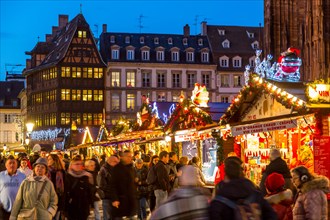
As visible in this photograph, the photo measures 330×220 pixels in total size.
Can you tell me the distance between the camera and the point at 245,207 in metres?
5.63

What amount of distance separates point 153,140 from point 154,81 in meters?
40.4

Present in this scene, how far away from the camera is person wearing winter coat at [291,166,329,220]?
24.3 ft

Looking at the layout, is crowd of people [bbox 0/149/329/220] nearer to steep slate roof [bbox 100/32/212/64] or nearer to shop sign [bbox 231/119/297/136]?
shop sign [bbox 231/119/297/136]

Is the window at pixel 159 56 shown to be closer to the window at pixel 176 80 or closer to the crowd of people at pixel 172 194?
the window at pixel 176 80

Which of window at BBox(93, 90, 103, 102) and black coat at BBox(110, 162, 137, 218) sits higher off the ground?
window at BBox(93, 90, 103, 102)

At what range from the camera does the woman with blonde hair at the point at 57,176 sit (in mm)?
10589

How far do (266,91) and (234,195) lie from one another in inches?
467

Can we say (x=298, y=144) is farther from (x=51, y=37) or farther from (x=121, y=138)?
(x=51, y=37)

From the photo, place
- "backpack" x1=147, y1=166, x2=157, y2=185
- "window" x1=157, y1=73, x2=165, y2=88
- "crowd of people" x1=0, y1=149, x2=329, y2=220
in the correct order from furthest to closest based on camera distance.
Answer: "window" x1=157, y1=73, x2=165, y2=88, "backpack" x1=147, y1=166, x2=157, y2=185, "crowd of people" x1=0, y1=149, x2=329, y2=220

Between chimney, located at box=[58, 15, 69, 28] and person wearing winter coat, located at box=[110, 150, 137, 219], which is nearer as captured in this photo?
person wearing winter coat, located at box=[110, 150, 137, 219]

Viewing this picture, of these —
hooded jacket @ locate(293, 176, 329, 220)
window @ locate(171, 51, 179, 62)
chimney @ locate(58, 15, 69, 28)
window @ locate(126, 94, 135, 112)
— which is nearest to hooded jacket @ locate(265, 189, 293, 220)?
hooded jacket @ locate(293, 176, 329, 220)

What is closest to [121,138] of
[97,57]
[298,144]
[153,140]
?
[153,140]

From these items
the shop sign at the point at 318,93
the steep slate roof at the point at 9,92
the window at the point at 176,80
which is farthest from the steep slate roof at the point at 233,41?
the shop sign at the point at 318,93

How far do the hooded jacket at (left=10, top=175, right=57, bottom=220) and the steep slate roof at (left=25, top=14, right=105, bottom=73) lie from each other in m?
57.4
